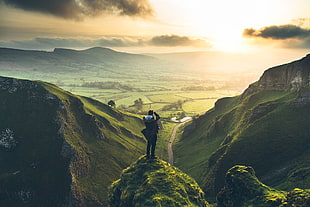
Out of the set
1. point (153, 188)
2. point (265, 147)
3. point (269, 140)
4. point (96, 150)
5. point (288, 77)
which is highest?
point (288, 77)

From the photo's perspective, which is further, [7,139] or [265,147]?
[7,139]

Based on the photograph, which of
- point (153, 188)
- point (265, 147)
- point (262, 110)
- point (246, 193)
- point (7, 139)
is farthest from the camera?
point (262, 110)

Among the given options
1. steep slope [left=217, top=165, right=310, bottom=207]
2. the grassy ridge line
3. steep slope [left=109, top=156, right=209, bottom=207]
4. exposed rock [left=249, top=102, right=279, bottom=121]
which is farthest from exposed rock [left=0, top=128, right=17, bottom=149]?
exposed rock [left=249, top=102, right=279, bottom=121]

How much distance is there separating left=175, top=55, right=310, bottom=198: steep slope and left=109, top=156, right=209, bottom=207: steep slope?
54035 mm

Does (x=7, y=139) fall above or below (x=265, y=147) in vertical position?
above

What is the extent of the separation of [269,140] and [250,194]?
234ft

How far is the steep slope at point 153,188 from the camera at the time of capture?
42656 millimetres

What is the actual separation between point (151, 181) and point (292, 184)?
6463 centimetres

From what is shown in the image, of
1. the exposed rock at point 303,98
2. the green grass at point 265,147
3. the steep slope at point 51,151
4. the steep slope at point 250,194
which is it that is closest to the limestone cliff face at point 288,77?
the green grass at point 265,147

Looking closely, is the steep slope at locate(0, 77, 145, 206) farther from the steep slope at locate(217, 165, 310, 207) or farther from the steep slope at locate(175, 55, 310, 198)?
the steep slope at locate(217, 165, 310, 207)

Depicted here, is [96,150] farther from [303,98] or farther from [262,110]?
[303,98]

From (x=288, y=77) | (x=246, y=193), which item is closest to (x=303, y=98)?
(x=288, y=77)

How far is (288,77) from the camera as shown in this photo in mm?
164125

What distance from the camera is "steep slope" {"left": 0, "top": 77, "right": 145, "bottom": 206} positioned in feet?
361
